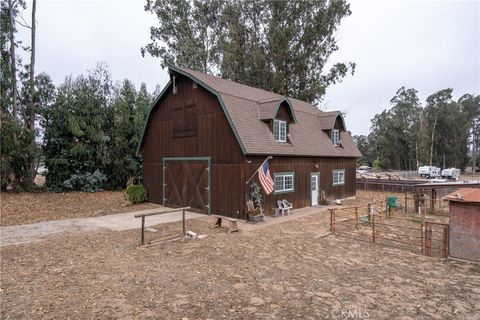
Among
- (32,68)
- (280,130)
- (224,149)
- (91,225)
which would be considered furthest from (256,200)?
(32,68)

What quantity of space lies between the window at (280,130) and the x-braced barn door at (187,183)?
3815 mm

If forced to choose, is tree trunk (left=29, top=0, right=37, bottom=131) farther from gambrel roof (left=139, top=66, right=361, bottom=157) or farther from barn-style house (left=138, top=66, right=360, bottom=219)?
gambrel roof (left=139, top=66, right=361, bottom=157)

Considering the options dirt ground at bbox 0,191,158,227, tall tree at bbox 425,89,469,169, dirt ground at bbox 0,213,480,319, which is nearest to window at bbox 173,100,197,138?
dirt ground at bbox 0,191,158,227

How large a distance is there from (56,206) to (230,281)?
48.4ft

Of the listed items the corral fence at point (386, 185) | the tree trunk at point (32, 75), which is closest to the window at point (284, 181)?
the corral fence at point (386, 185)

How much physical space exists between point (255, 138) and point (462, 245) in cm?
875

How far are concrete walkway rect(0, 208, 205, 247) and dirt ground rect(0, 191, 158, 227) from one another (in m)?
1.13

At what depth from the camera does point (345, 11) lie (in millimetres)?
28875

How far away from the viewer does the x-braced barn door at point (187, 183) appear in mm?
15039

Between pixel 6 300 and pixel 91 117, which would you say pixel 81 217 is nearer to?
pixel 6 300

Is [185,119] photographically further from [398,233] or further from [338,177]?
[398,233]

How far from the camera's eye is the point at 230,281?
265 inches

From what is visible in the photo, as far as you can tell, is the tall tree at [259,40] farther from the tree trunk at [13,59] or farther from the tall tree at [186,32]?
the tree trunk at [13,59]

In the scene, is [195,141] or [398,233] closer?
[398,233]
